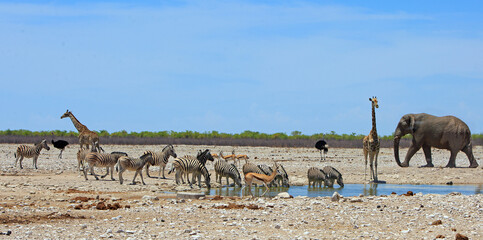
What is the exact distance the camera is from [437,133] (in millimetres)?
28031

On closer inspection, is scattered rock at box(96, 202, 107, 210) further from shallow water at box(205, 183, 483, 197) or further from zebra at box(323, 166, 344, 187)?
zebra at box(323, 166, 344, 187)

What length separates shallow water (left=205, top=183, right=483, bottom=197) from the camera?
18.0 metres

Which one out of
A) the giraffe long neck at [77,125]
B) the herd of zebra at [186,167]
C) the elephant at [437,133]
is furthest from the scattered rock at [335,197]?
the giraffe long neck at [77,125]

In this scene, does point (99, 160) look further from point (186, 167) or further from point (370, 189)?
point (370, 189)

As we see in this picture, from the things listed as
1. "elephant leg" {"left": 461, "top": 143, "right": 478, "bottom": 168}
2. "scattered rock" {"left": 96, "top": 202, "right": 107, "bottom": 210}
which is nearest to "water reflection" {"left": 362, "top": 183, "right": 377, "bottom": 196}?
"scattered rock" {"left": 96, "top": 202, "right": 107, "bottom": 210}

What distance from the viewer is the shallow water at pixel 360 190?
59.2 ft

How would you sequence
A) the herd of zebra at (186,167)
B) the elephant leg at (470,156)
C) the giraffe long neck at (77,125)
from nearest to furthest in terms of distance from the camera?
the herd of zebra at (186,167), the elephant leg at (470,156), the giraffe long neck at (77,125)

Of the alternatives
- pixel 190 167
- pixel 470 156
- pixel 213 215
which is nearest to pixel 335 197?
pixel 213 215

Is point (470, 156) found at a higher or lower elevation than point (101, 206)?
higher

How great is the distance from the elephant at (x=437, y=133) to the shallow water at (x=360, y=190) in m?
6.38

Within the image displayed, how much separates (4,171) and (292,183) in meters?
10.3

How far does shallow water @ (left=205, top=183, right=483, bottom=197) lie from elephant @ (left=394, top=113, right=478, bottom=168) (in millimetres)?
6377

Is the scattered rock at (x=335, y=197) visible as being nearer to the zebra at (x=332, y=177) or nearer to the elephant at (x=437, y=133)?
the zebra at (x=332, y=177)

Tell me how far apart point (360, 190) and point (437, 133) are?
10349 millimetres
